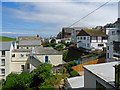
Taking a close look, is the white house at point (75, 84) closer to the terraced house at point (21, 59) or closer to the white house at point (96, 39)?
the terraced house at point (21, 59)

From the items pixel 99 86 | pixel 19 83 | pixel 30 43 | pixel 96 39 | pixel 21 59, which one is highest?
pixel 96 39

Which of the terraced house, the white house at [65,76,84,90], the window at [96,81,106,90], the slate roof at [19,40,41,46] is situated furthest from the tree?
the slate roof at [19,40,41,46]

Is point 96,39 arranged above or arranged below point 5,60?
above

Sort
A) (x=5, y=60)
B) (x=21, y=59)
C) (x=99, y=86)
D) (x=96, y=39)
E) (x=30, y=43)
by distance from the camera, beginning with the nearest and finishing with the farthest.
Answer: (x=99, y=86) → (x=5, y=60) → (x=21, y=59) → (x=96, y=39) → (x=30, y=43)

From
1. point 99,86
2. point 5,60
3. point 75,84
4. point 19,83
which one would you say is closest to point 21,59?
point 5,60

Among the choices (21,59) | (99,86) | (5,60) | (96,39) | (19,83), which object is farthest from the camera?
(96,39)

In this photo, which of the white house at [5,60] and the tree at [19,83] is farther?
the white house at [5,60]

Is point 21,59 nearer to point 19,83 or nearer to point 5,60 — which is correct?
point 5,60

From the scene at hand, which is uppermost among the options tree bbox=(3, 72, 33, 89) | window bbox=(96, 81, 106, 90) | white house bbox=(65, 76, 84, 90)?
window bbox=(96, 81, 106, 90)

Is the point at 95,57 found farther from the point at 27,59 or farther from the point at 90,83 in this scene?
the point at 90,83

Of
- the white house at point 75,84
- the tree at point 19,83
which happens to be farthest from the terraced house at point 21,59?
the white house at point 75,84

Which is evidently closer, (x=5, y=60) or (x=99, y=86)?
(x=99, y=86)

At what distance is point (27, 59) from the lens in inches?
464

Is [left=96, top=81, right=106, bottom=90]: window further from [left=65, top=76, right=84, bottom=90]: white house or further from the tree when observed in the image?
the tree
